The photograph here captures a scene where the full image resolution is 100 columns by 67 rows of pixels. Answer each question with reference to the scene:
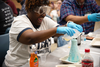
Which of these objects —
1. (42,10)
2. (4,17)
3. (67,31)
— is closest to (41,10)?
(42,10)

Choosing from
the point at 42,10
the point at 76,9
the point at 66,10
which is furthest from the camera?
the point at 76,9

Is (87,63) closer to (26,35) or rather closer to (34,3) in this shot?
(26,35)

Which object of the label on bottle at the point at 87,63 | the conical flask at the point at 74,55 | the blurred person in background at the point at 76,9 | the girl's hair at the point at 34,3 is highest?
the girl's hair at the point at 34,3

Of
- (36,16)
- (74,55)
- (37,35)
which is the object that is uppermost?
(36,16)

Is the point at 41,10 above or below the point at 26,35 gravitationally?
above

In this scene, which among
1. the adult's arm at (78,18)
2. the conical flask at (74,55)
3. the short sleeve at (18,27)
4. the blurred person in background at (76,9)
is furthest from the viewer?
the blurred person in background at (76,9)

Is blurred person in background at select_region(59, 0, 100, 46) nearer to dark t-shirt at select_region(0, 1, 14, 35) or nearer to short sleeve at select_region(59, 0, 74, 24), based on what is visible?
short sleeve at select_region(59, 0, 74, 24)

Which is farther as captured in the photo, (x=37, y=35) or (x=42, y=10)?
(x=42, y=10)

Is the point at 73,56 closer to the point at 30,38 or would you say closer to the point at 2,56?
the point at 30,38

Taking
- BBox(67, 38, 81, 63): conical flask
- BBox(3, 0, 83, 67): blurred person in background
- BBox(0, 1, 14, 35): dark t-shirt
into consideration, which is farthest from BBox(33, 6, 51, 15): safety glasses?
BBox(0, 1, 14, 35): dark t-shirt

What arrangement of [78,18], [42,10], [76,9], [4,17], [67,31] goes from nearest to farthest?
1. [67,31]
2. [42,10]
3. [78,18]
4. [76,9]
5. [4,17]

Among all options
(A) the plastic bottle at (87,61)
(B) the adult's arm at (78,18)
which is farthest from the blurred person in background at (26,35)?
(B) the adult's arm at (78,18)

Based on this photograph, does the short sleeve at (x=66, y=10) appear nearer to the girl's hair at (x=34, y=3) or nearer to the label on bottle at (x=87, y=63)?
the girl's hair at (x=34, y=3)

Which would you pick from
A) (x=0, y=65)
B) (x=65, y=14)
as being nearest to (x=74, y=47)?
(x=0, y=65)
